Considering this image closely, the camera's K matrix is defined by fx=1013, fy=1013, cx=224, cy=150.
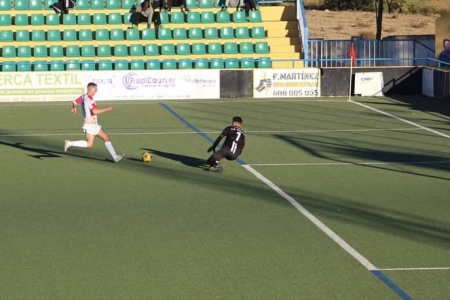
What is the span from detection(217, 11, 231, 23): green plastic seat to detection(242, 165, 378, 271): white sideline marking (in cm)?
2203

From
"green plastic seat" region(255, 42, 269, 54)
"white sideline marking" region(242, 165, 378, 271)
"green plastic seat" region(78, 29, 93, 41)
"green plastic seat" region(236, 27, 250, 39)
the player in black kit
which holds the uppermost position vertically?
"green plastic seat" region(78, 29, 93, 41)

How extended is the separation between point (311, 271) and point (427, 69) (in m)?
24.1

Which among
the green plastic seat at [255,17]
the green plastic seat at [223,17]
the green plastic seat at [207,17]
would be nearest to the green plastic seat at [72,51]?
the green plastic seat at [207,17]

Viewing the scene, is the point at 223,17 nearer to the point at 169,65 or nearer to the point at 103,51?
the point at 169,65

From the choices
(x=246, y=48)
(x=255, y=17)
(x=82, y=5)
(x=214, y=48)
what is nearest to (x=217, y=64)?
(x=214, y=48)

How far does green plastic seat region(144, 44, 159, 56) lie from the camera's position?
37.6m

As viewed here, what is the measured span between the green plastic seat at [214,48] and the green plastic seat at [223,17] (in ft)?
6.36

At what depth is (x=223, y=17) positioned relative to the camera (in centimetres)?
3975

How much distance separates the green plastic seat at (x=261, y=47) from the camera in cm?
3806

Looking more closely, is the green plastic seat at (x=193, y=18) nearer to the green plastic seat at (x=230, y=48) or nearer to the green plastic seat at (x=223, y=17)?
the green plastic seat at (x=223, y=17)

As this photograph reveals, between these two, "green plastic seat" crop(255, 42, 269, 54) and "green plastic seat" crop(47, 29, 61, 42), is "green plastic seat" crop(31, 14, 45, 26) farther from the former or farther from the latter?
"green plastic seat" crop(255, 42, 269, 54)

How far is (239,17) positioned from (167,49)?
3782mm

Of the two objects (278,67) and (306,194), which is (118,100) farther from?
(306,194)

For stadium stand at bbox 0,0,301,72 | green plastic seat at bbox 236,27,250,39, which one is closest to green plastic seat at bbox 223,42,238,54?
stadium stand at bbox 0,0,301,72
